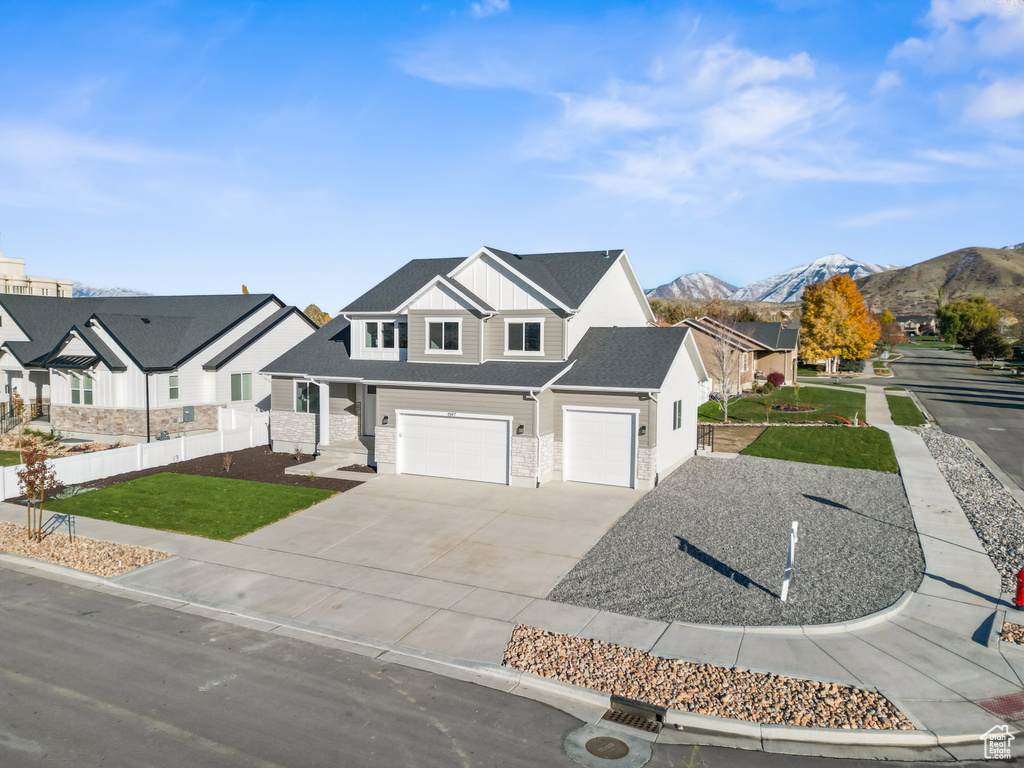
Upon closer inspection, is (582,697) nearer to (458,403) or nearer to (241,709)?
(241,709)

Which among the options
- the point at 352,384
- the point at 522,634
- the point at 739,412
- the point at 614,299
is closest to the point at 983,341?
the point at 739,412

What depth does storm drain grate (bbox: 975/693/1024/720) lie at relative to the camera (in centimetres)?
791

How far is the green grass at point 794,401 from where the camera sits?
33844mm

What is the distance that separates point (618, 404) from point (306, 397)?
43.0ft

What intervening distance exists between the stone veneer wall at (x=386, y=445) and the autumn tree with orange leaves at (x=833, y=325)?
51396 millimetres

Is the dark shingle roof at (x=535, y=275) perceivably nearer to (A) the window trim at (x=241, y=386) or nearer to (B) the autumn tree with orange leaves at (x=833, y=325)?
(A) the window trim at (x=241, y=386)

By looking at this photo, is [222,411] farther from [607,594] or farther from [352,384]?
[607,594]

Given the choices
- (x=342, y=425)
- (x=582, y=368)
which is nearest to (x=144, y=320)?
(x=342, y=425)

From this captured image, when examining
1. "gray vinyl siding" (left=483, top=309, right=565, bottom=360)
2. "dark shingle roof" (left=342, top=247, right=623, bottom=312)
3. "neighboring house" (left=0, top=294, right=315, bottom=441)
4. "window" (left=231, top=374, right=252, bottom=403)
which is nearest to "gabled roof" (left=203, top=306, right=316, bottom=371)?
"neighboring house" (left=0, top=294, right=315, bottom=441)

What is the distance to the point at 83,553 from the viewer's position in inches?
557

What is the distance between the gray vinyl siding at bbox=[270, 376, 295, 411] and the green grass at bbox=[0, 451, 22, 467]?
940cm

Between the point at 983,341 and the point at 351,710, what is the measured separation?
9731 centimetres

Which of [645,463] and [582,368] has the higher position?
[582,368]

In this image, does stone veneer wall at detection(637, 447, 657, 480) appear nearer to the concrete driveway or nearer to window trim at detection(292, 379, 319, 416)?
the concrete driveway
